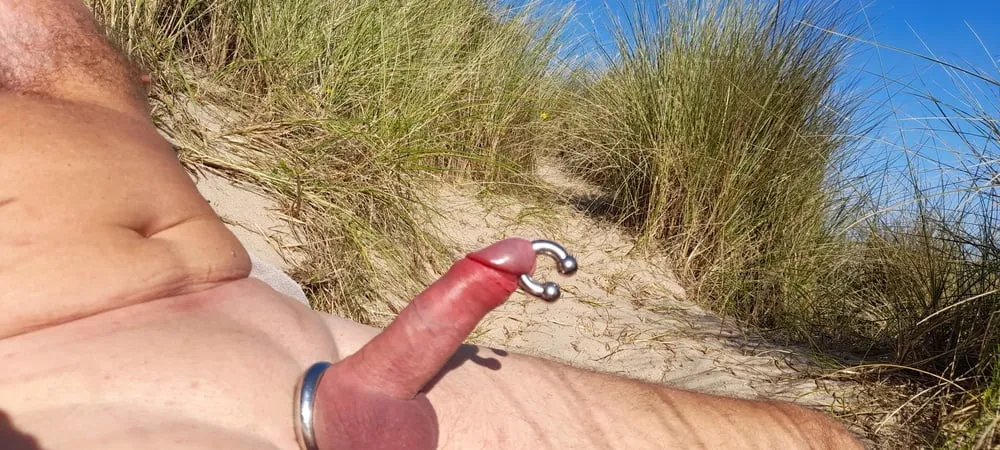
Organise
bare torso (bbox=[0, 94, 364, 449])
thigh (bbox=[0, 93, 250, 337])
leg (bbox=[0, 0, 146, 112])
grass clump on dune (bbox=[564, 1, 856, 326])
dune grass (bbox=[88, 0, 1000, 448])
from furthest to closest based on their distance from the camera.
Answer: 1. grass clump on dune (bbox=[564, 1, 856, 326])
2. dune grass (bbox=[88, 0, 1000, 448])
3. leg (bbox=[0, 0, 146, 112])
4. thigh (bbox=[0, 93, 250, 337])
5. bare torso (bbox=[0, 94, 364, 449])

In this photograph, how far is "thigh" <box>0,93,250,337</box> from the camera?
864 mm

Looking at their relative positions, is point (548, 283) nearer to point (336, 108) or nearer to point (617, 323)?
point (617, 323)

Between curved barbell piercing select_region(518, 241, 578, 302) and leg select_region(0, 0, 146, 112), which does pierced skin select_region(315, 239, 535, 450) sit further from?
leg select_region(0, 0, 146, 112)

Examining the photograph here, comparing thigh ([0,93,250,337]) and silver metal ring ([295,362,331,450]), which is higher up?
thigh ([0,93,250,337])

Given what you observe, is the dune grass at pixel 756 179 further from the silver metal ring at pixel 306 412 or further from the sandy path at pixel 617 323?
the silver metal ring at pixel 306 412

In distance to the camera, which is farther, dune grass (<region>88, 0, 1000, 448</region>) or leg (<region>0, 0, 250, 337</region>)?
dune grass (<region>88, 0, 1000, 448</region>)

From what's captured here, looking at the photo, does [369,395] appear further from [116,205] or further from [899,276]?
[899,276]

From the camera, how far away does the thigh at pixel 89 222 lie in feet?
2.84

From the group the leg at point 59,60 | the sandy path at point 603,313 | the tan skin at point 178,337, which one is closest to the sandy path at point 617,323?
the sandy path at point 603,313

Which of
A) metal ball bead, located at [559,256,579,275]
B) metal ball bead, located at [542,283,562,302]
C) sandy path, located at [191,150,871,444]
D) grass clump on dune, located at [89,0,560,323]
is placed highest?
metal ball bead, located at [559,256,579,275]

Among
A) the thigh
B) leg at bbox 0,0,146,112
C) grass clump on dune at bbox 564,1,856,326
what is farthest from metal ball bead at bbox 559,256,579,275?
grass clump on dune at bbox 564,1,856,326

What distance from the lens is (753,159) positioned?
3.59m

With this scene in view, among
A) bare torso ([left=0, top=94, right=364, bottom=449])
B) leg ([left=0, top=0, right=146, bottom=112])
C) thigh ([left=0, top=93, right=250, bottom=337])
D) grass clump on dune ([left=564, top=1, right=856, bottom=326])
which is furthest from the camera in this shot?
grass clump on dune ([left=564, top=1, right=856, bottom=326])

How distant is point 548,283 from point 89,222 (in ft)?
1.95
